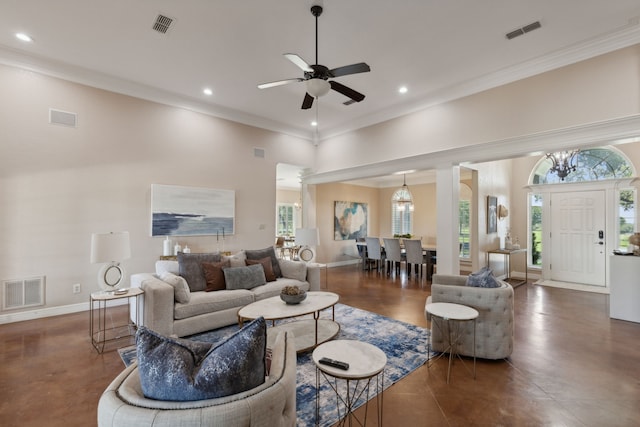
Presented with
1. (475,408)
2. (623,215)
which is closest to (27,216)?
(475,408)

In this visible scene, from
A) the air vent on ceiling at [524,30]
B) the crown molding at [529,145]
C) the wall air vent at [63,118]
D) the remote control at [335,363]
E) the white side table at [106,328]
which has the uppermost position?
the air vent on ceiling at [524,30]

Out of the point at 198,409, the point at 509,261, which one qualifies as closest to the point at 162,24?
the point at 198,409

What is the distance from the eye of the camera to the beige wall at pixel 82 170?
400cm

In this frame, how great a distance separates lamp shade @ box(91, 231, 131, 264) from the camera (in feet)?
10.7

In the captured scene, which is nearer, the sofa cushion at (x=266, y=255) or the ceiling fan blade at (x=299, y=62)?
the ceiling fan blade at (x=299, y=62)

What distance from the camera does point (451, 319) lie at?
2.55 metres

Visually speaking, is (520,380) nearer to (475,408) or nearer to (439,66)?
(475,408)

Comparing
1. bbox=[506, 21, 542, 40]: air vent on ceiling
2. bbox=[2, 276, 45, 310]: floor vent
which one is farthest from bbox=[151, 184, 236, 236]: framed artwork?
bbox=[506, 21, 542, 40]: air vent on ceiling

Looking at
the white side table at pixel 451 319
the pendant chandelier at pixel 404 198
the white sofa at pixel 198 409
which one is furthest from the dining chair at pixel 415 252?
the white sofa at pixel 198 409

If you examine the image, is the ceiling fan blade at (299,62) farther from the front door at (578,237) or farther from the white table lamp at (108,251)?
the front door at (578,237)

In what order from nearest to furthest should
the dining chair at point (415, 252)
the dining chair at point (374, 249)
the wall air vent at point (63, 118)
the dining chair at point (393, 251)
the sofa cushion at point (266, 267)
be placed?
the wall air vent at point (63, 118) < the sofa cushion at point (266, 267) < the dining chair at point (415, 252) < the dining chair at point (393, 251) < the dining chair at point (374, 249)

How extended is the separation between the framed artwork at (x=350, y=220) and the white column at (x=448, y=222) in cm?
425

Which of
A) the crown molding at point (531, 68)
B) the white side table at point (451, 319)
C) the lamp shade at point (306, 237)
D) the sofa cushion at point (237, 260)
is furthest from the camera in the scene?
the lamp shade at point (306, 237)

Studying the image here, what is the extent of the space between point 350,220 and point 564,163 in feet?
18.1
